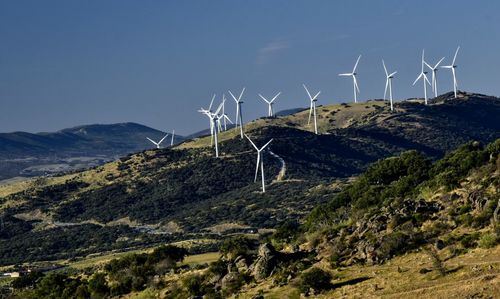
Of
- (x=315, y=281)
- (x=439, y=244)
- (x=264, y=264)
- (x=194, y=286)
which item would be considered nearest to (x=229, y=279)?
(x=264, y=264)

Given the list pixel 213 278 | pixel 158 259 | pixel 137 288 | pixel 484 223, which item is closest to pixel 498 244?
pixel 484 223

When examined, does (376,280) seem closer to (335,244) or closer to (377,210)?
(335,244)

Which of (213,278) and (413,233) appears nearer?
(413,233)

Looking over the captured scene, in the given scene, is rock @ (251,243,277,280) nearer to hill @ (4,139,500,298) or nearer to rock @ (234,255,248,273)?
hill @ (4,139,500,298)

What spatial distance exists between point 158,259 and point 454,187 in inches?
1456

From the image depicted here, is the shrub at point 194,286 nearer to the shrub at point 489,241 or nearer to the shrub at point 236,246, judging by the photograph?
the shrub at point 236,246

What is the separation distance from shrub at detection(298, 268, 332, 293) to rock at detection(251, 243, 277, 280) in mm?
8384

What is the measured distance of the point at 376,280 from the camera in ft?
221

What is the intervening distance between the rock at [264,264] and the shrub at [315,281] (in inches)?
330

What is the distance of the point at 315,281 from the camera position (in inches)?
2741

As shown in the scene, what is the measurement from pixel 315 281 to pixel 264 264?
1027 cm

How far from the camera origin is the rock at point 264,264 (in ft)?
258

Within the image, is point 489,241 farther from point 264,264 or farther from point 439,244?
point 264,264

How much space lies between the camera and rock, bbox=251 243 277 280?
78750 millimetres
